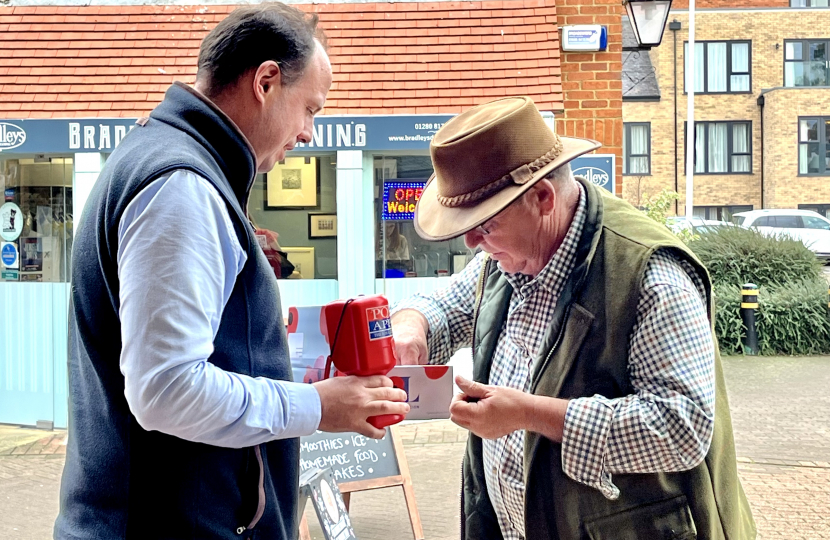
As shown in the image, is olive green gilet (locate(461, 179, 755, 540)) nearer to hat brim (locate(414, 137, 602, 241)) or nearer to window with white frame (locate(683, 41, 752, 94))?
hat brim (locate(414, 137, 602, 241))

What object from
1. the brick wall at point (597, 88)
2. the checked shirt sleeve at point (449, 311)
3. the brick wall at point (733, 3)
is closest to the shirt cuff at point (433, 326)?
the checked shirt sleeve at point (449, 311)

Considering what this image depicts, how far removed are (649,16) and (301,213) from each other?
3.88 m

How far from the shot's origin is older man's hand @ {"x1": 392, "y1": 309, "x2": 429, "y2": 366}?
2.55m

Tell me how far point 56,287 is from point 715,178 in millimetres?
30617

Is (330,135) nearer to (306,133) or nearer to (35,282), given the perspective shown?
(35,282)

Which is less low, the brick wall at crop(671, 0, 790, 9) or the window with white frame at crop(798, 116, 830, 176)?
the brick wall at crop(671, 0, 790, 9)

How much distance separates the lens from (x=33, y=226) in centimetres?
820

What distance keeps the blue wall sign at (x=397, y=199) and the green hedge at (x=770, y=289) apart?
19.0 ft

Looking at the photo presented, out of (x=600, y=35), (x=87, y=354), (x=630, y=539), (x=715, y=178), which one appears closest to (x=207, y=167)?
(x=87, y=354)

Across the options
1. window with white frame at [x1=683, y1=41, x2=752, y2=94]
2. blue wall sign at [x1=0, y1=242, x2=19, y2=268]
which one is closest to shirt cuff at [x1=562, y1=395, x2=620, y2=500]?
blue wall sign at [x1=0, y1=242, x2=19, y2=268]

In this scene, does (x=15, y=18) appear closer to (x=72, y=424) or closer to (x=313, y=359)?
(x=313, y=359)

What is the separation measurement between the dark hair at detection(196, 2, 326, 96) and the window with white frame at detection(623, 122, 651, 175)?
33.3 metres

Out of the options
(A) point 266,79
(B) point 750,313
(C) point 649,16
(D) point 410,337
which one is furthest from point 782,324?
(A) point 266,79

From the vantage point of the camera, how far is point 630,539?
212 cm
